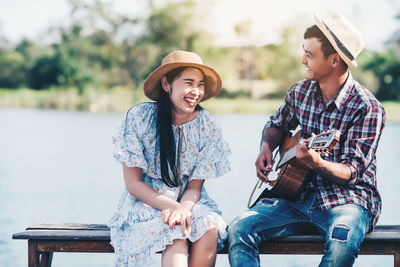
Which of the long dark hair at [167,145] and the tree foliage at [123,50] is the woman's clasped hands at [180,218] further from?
the tree foliage at [123,50]

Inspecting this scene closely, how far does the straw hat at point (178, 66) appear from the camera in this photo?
9.87 ft

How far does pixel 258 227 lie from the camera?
9.55 feet

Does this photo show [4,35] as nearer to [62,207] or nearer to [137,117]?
[62,207]

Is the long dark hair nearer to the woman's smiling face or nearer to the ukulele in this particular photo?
the woman's smiling face

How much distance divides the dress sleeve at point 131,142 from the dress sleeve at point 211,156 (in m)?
0.30

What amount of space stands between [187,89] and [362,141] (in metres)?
0.95

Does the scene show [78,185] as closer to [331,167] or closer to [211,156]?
[211,156]

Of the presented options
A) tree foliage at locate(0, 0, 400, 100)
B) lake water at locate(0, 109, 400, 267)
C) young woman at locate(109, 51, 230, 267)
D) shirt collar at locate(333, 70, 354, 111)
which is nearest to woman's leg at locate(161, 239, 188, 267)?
young woman at locate(109, 51, 230, 267)

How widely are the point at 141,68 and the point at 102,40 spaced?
14.9 ft

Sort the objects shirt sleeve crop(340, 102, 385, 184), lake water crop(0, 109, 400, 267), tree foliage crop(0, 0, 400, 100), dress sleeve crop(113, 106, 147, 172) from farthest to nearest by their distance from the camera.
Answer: tree foliage crop(0, 0, 400, 100) < lake water crop(0, 109, 400, 267) < dress sleeve crop(113, 106, 147, 172) < shirt sleeve crop(340, 102, 385, 184)

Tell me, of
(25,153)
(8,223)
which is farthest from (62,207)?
(25,153)

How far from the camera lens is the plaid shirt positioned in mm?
2857

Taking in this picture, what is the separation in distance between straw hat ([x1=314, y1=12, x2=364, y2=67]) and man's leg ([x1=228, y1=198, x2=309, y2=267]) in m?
0.84

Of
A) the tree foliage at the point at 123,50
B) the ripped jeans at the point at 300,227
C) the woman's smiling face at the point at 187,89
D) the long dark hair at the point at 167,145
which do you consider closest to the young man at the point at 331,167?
the ripped jeans at the point at 300,227
